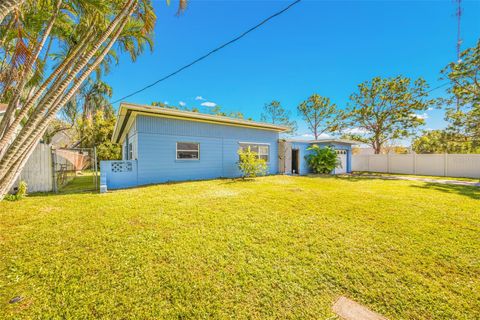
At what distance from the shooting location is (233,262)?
8.55 feet

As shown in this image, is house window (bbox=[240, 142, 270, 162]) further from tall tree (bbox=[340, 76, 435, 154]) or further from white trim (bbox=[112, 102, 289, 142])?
tall tree (bbox=[340, 76, 435, 154])

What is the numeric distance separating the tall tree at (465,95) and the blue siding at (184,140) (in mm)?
14993

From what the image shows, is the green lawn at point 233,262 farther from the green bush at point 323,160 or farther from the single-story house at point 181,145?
the green bush at point 323,160

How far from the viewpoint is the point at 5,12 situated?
5.19 feet

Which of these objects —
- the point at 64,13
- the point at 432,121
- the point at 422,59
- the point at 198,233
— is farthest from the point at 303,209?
the point at 432,121

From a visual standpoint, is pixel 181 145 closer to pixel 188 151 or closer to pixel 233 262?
pixel 188 151

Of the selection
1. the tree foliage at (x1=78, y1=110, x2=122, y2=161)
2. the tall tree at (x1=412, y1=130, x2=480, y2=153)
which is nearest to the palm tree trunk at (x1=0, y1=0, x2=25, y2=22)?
the tree foliage at (x1=78, y1=110, x2=122, y2=161)

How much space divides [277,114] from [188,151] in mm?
22157

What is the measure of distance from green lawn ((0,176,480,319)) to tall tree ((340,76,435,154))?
1508 centimetres

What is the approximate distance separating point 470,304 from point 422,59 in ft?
57.4

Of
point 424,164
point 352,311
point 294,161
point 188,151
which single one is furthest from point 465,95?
point 188,151


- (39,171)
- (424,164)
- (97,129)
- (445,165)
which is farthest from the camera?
(97,129)

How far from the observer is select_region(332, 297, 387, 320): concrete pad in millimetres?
1826

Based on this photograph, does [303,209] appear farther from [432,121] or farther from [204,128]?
[432,121]
